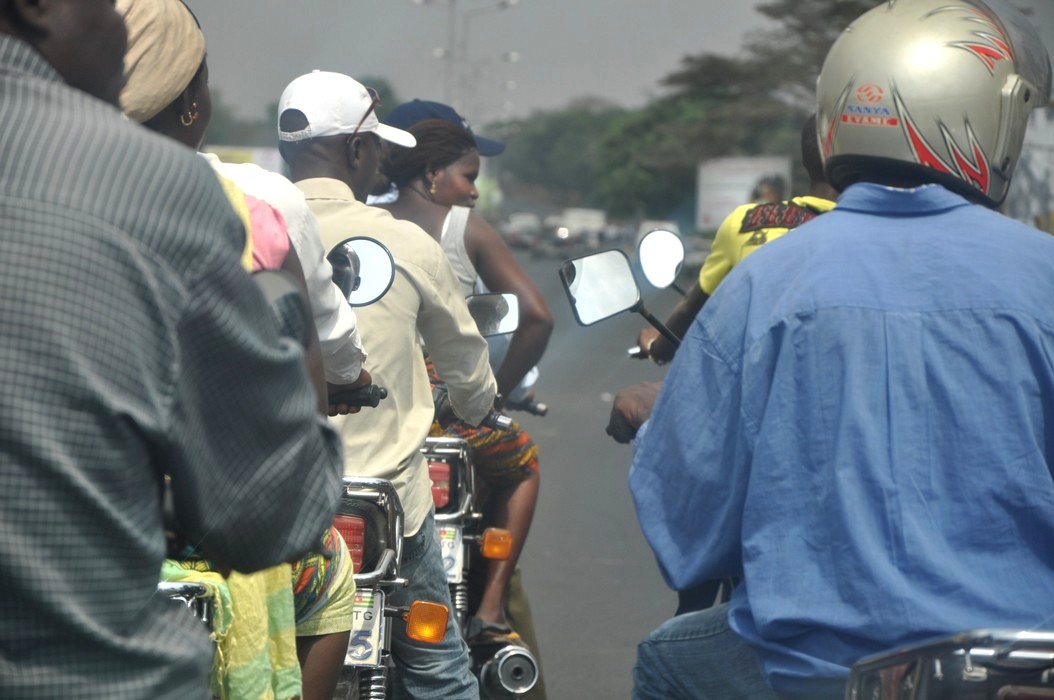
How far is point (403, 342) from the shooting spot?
12.7 feet

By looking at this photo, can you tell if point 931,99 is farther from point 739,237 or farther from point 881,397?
point 739,237

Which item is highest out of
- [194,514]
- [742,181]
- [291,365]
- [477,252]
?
[291,365]

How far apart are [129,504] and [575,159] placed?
150m

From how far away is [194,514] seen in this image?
169 centimetres

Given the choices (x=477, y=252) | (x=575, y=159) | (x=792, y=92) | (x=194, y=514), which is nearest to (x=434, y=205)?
(x=477, y=252)

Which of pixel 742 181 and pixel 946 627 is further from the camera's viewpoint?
pixel 742 181

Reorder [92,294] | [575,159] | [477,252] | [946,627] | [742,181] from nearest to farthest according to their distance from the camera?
[92,294] → [946,627] → [477,252] → [742,181] → [575,159]

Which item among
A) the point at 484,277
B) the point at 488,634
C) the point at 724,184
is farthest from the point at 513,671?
the point at 724,184

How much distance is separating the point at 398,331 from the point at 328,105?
613 millimetres

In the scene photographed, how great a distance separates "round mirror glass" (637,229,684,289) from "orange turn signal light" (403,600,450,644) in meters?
0.94

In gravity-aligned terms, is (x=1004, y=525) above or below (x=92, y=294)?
below

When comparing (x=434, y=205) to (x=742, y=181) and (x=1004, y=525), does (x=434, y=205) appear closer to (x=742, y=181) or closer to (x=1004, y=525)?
(x=1004, y=525)

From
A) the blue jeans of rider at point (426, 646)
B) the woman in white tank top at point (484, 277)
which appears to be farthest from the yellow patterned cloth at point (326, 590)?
the woman in white tank top at point (484, 277)

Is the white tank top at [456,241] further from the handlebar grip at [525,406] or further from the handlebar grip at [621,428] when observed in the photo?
the handlebar grip at [621,428]
